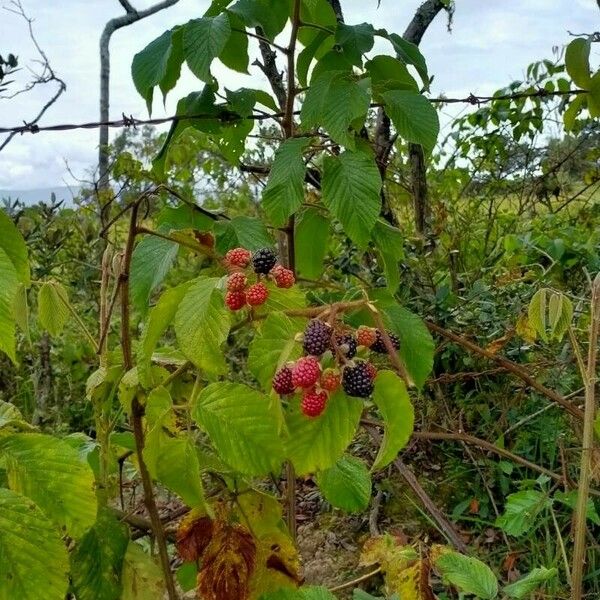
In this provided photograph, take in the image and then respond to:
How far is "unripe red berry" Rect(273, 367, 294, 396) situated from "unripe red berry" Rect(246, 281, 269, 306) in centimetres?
8

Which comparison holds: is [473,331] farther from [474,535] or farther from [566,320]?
[566,320]

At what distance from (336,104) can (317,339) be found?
473 mm

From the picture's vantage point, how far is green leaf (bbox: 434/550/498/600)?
76 centimetres

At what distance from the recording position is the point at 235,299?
23.2 inches

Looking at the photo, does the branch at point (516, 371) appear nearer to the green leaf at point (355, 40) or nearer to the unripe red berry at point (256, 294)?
the green leaf at point (355, 40)

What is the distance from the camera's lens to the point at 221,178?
370 centimetres

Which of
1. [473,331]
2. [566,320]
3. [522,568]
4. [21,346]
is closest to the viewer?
[566,320]

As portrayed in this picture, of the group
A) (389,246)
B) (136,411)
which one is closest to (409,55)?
(389,246)

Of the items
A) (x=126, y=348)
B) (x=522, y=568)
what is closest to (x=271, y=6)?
(x=126, y=348)

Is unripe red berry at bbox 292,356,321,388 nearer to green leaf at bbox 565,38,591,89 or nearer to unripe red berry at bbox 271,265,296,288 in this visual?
unripe red berry at bbox 271,265,296,288

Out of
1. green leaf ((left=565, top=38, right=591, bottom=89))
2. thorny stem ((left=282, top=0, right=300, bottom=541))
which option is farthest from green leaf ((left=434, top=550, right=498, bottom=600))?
green leaf ((left=565, top=38, right=591, bottom=89))

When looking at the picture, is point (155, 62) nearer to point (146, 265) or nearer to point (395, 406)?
point (146, 265)

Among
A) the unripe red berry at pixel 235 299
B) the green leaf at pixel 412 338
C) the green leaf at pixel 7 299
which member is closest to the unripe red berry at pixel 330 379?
the unripe red berry at pixel 235 299

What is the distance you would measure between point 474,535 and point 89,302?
5.83 feet
